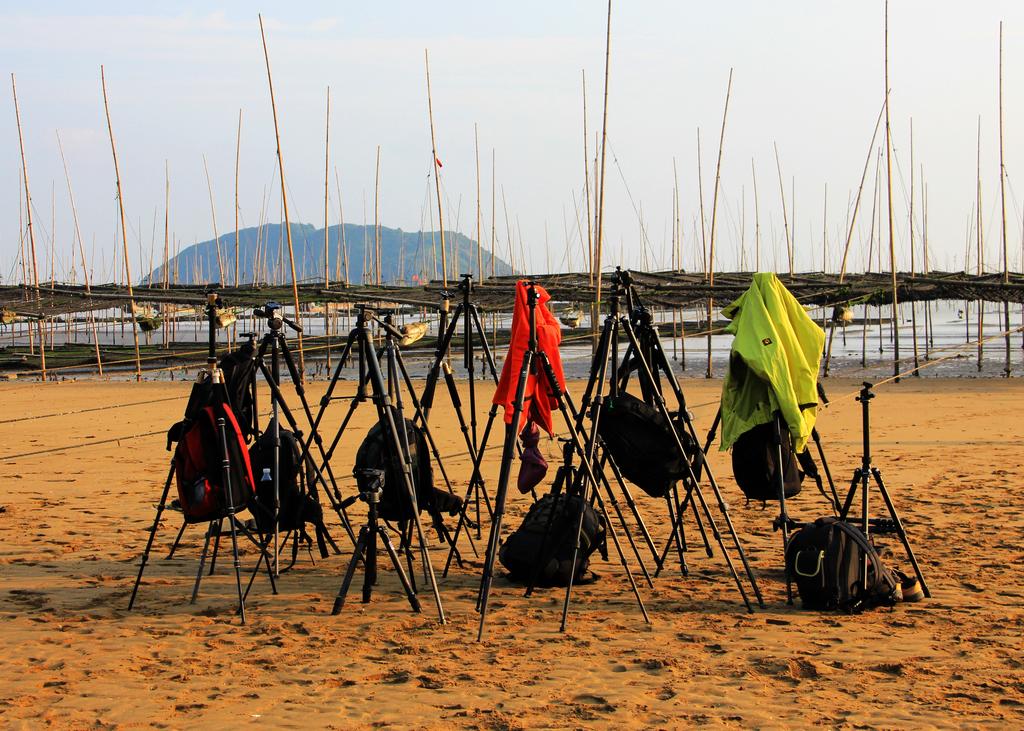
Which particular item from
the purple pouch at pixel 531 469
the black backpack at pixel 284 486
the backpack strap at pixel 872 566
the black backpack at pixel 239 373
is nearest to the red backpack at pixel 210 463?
the black backpack at pixel 239 373

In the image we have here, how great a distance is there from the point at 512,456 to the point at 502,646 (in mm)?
868

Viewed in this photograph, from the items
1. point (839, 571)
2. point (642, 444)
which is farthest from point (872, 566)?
point (642, 444)

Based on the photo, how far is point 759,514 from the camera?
7.82m

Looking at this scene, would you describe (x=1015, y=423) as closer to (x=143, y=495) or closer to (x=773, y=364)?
(x=773, y=364)

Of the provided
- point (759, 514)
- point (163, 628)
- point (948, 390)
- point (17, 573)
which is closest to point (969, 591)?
point (759, 514)

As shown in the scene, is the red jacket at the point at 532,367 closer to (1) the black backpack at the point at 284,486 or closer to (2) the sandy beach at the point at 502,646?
(2) the sandy beach at the point at 502,646

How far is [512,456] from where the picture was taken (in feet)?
16.7

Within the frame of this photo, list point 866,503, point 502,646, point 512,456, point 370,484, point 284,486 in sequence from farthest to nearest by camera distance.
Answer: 1. point 284,486
2. point 866,503
3. point 370,484
4. point 512,456
5. point 502,646

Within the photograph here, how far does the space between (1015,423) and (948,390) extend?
4532mm

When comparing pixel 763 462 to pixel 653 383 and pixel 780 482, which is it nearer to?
pixel 780 482

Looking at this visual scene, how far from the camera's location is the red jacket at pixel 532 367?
573 centimetres

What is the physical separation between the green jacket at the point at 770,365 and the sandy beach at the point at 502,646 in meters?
0.91

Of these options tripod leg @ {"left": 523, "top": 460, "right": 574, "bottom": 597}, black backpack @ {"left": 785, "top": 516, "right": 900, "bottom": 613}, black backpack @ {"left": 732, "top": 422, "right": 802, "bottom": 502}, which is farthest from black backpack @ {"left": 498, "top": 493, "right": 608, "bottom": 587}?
black backpack @ {"left": 785, "top": 516, "right": 900, "bottom": 613}

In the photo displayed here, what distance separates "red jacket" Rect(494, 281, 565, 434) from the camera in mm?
5730
